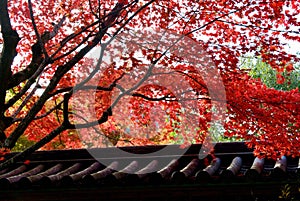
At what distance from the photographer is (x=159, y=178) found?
723 centimetres

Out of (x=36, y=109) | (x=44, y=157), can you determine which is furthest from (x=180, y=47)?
(x=44, y=157)

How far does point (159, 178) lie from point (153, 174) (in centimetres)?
13

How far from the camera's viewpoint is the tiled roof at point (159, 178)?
700 cm

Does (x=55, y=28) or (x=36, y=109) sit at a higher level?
(x=55, y=28)

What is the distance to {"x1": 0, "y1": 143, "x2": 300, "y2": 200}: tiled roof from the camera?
7.00m

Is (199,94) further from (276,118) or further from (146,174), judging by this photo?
(146,174)

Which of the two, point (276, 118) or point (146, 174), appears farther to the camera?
point (276, 118)

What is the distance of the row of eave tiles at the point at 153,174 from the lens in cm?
699

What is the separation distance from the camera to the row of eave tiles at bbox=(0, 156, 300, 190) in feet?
22.9

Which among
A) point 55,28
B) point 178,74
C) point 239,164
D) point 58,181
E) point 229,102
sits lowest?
point 58,181

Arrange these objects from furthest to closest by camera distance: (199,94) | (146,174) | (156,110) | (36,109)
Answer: (156,110) → (199,94) → (146,174) → (36,109)

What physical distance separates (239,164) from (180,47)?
2.54 metres

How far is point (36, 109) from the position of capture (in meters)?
→ 6.79

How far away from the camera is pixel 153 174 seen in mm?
7285
